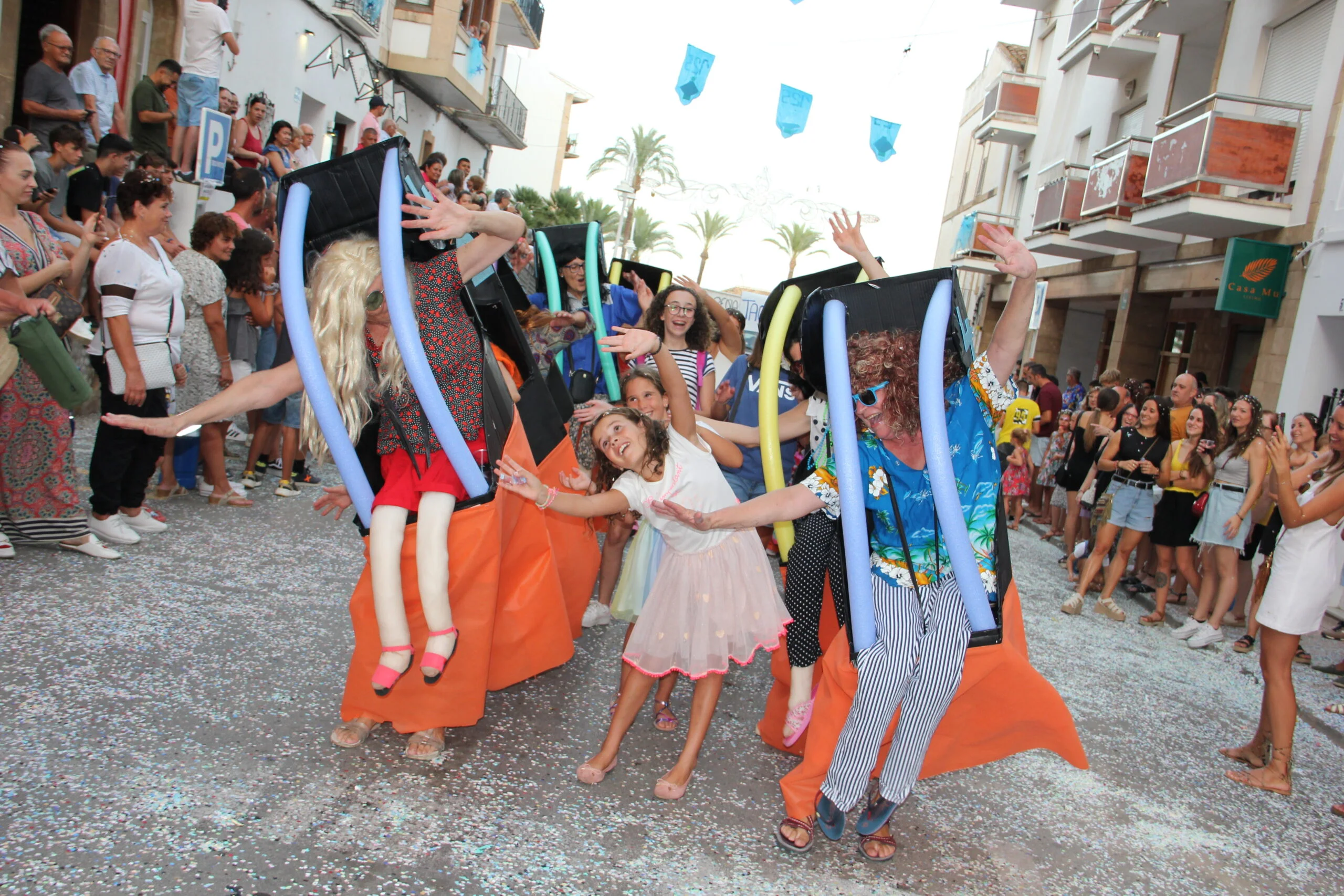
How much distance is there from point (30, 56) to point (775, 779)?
36.8 feet

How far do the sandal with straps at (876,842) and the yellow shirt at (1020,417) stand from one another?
20.5ft

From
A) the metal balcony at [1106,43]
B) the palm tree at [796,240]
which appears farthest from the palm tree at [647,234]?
the metal balcony at [1106,43]

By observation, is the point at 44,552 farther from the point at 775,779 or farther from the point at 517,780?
the point at 775,779

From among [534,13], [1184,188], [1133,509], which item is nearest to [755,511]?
[1133,509]

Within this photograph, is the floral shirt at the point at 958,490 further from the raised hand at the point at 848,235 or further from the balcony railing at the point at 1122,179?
the balcony railing at the point at 1122,179

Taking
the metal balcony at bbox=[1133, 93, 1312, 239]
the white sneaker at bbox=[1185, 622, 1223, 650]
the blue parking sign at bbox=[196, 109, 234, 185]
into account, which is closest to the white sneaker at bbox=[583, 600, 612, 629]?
the white sneaker at bbox=[1185, 622, 1223, 650]

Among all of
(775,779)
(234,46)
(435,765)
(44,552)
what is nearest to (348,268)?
(435,765)

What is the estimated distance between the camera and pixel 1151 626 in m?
6.78

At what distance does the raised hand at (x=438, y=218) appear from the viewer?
9.19 feet

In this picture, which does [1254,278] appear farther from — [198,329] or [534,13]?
[534,13]

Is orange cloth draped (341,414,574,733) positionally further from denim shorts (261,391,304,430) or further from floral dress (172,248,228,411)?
denim shorts (261,391,304,430)

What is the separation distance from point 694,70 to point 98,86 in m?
9.38

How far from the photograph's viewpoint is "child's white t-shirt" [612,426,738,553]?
3.26 meters

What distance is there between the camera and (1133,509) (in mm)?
7047
